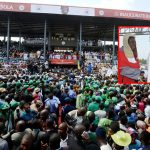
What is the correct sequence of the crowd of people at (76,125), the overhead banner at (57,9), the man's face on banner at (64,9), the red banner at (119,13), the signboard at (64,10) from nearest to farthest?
the crowd of people at (76,125)
the signboard at (64,10)
the overhead banner at (57,9)
the man's face on banner at (64,9)
the red banner at (119,13)

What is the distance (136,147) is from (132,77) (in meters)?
6.08

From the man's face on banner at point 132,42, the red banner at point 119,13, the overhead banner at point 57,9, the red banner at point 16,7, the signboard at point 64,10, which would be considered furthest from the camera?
the red banner at point 119,13

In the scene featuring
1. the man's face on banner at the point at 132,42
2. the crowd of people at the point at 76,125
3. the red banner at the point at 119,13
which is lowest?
the crowd of people at the point at 76,125

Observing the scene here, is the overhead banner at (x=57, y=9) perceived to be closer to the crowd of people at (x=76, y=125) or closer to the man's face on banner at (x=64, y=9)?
the man's face on banner at (x=64, y=9)

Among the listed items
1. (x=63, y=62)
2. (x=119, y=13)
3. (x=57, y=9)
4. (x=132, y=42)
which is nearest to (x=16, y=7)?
(x=57, y=9)

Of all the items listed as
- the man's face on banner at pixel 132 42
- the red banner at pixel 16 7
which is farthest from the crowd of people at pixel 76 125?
the red banner at pixel 16 7

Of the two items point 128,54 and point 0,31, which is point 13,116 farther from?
point 0,31

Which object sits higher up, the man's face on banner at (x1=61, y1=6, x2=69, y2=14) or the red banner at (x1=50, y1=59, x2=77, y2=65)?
the man's face on banner at (x1=61, y1=6, x2=69, y2=14)

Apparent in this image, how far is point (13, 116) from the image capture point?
7.79m

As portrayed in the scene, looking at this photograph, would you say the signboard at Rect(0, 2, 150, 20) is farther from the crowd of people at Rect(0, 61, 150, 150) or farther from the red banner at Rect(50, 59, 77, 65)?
the crowd of people at Rect(0, 61, 150, 150)

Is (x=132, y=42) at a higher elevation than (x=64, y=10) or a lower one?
lower

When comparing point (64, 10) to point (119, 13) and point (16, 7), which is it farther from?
point (119, 13)

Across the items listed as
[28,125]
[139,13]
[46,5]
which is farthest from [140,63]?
[139,13]

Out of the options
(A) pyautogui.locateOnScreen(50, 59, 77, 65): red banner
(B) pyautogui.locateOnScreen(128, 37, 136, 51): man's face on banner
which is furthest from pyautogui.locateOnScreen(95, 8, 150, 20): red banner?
(B) pyautogui.locateOnScreen(128, 37, 136, 51): man's face on banner
